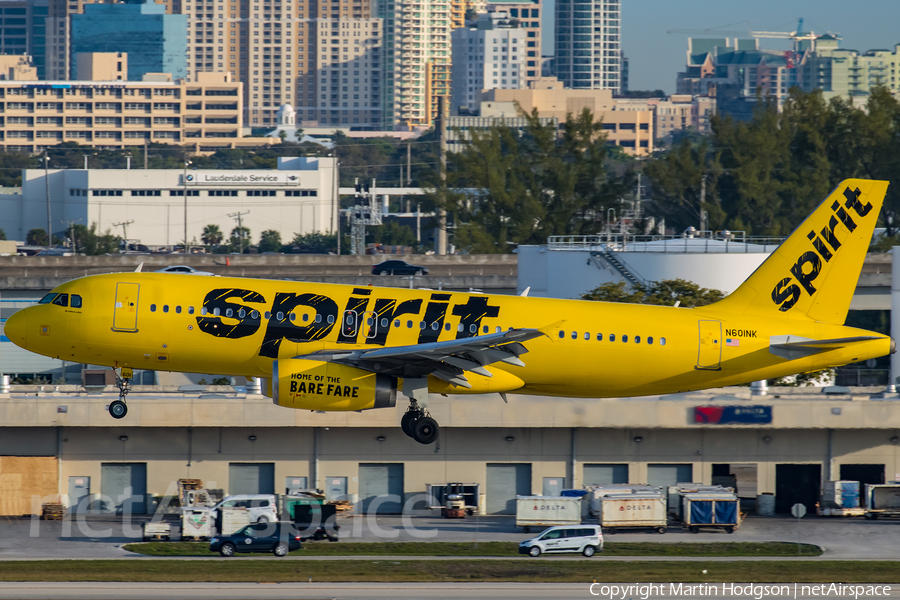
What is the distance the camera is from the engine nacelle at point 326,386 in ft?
129

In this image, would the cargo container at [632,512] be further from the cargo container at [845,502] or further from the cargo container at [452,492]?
the cargo container at [845,502]

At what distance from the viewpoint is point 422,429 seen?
135 feet

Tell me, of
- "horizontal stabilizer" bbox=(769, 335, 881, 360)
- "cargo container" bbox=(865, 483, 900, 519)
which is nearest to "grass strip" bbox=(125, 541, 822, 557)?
"cargo container" bbox=(865, 483, 900, 519)

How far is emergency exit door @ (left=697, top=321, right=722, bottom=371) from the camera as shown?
4298 centimetres

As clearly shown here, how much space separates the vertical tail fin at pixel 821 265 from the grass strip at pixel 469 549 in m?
18.2

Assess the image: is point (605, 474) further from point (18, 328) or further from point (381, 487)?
point (18, 328)

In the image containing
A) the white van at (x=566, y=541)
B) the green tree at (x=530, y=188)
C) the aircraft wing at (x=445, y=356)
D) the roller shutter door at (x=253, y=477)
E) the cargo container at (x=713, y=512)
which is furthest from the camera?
the green tree at (x=530, y=188)

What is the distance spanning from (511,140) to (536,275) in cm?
5407

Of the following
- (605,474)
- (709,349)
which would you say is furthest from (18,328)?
(605,474)

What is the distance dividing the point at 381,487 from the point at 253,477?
7.95m

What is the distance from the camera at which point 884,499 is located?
226 ft

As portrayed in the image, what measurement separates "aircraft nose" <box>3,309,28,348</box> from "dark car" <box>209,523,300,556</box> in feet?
60.1

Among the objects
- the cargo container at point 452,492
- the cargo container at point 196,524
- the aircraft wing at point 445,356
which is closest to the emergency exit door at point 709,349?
the aircraft wing at point 445,356

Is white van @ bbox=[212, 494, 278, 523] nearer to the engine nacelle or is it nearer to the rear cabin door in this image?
the rear cabin door
